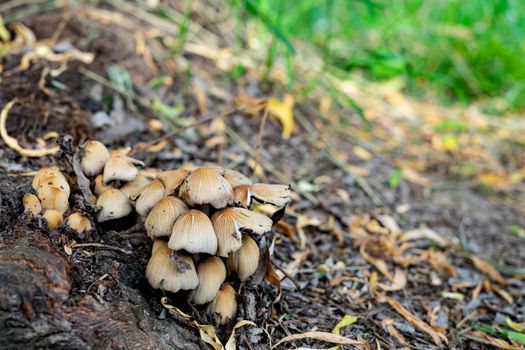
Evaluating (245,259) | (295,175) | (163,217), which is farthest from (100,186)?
(295,175)

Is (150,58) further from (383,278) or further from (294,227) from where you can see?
(383,278)

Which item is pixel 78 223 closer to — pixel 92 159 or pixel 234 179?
pixel 92 159

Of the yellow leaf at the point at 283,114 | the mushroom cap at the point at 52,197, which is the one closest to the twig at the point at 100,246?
the mushroom cap at the point at 52,197

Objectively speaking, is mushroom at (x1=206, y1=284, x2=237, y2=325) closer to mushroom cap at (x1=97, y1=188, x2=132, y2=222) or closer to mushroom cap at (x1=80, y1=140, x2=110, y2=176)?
mushroom cap at (x1=97, y1=188, x2=132, y2=222)

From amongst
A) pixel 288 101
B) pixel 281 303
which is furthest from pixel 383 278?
pixel 288 101

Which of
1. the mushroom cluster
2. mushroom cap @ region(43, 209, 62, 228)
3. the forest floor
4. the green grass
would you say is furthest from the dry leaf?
the green grass

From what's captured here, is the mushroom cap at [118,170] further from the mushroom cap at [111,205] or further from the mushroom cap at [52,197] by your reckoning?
the mushroom cap at [52,197]
